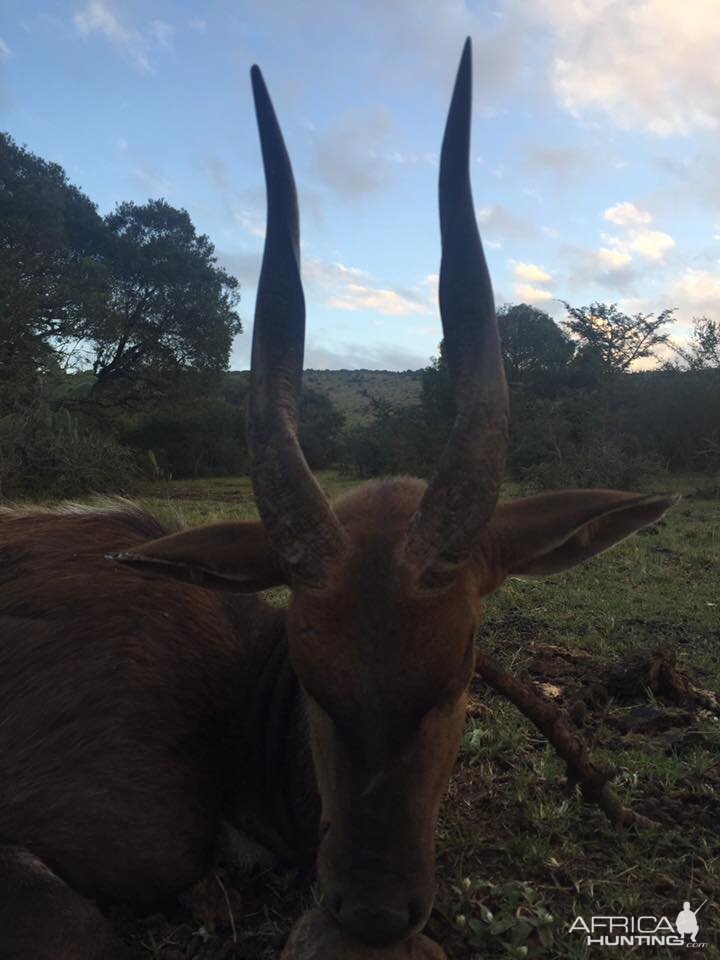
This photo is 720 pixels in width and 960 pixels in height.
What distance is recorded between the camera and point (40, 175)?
2453 centimetres

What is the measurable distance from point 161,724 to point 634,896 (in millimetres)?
1772

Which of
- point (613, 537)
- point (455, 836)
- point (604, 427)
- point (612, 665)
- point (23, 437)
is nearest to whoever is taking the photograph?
point (613, 537)

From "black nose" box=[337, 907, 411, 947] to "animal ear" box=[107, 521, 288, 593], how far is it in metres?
0.99

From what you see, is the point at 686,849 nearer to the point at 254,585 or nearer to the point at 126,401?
the point at 254,585

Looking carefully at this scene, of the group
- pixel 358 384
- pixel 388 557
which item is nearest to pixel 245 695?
pixel 388 557

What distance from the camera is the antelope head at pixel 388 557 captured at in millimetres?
2172

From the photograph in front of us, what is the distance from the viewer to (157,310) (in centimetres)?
2806

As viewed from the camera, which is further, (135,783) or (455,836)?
(455,836)

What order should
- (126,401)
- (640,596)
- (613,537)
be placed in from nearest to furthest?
(613,537)
(640,596)
(126,401)

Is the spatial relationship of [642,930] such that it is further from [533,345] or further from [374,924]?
[533,345]

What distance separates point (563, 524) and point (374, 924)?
1.35 metres

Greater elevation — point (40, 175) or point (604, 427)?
point (40, 175)

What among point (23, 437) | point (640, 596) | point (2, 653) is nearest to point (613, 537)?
point (2, 653)

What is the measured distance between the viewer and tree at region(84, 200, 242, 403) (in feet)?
90.4
